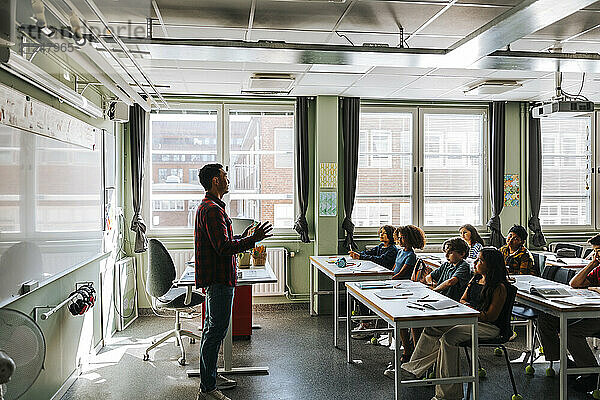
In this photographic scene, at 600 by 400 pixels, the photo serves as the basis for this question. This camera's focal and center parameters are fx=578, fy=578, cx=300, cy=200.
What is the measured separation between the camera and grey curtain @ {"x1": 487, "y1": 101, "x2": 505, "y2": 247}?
7863 mm

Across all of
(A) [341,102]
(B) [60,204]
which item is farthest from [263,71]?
(B) [60,204]

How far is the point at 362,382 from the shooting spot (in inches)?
185

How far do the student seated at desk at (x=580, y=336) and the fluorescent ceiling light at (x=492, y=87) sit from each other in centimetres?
222

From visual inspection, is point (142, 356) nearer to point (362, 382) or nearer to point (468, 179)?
point (362, 382)

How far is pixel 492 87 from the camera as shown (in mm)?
6570

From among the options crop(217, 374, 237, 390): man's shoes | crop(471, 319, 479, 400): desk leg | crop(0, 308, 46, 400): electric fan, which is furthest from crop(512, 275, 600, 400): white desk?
crop(0, 308, 46, 400): electric fan

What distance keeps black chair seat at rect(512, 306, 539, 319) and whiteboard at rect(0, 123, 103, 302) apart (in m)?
3.78

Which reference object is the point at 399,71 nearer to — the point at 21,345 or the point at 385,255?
the point at 385,255

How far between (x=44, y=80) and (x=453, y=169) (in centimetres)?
576

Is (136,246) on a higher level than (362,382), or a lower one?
higher

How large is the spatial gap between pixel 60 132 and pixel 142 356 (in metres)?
2.37

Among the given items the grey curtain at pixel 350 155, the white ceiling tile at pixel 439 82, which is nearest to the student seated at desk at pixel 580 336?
the white ceiling tile at pixel 439 82

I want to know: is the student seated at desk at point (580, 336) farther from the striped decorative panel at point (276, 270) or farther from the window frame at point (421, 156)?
the striped decorative panel at point (276, 270)

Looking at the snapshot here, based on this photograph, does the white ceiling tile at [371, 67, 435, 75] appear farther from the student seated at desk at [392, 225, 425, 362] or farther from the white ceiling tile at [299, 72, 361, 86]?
the student seated at desk at [392, 225, 425, 362]
